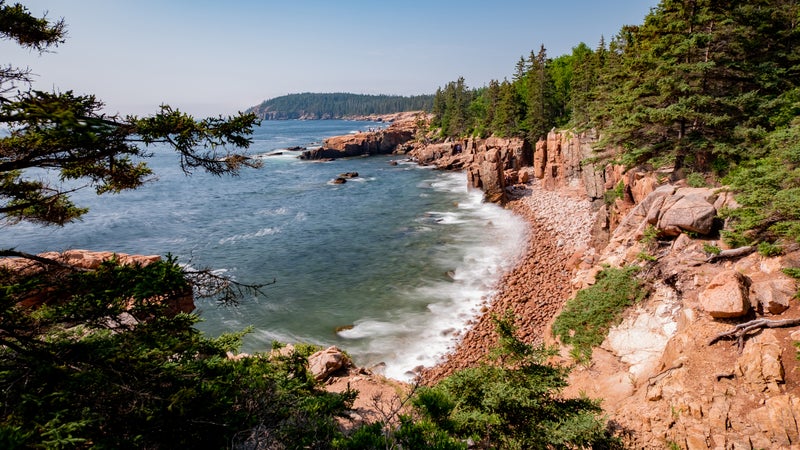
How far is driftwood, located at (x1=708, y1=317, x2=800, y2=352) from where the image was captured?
28.0ft

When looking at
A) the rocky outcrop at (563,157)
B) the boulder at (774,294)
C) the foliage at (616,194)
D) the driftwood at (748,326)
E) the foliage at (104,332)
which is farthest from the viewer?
the rocky outcrop at (563,157)

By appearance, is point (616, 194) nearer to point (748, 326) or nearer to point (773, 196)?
point (773, 196)

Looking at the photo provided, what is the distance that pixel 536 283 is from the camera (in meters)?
22.3

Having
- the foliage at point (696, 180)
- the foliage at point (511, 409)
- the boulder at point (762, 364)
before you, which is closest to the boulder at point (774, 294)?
the boulder at point (762, 364)

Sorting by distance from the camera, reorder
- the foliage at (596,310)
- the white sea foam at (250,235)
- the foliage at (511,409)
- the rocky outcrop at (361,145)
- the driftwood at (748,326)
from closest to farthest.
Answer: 1. the foliage at (511,409)
2. the driftwood at (748,326)
3. the foliage at (596,310)
4. the white sea foam at (250,235)
5. the rocky outcrop at (361,145)

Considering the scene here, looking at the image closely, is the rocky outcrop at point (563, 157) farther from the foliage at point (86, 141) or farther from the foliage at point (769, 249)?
the foliage at point (86, 141)

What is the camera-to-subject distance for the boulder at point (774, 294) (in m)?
9.03

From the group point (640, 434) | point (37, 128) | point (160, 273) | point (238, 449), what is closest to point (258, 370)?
point (238, 449)

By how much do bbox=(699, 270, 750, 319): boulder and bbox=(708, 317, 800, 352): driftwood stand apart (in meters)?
0.40

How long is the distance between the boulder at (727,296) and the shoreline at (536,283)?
18.7 ft

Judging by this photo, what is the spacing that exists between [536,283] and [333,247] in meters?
17.1

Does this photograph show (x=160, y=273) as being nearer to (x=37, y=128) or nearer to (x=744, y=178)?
(x=37, y=128)

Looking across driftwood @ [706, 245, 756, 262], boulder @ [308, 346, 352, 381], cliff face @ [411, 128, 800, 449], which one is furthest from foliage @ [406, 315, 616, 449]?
driftwood @ [706, 245, 756, 262]

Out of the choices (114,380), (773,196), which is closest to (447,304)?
(773,196)
